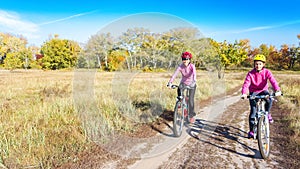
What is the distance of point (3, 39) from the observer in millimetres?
54062

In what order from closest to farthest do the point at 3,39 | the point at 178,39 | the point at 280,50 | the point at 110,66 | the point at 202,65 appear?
the point at 110,66, the point at 178,39, the point at 202,65, the point at 3,39, the point at 280,50

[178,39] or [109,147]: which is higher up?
[178,39]

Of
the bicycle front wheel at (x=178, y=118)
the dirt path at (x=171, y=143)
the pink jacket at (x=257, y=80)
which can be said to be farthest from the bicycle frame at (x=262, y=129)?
the bicycle front wheel at (x=178, y=118)

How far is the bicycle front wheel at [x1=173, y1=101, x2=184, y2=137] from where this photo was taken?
15.1 ft

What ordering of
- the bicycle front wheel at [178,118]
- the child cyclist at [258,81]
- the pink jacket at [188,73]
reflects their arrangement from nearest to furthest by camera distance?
the child cyclist at [258,81], the bicycle front wheel at [178,118], the pink jacket at [188,73]

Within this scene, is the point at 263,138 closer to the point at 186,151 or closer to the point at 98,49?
the point at 186,151

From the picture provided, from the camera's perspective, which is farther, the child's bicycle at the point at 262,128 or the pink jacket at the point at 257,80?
the pink jacket at the point at 257,80

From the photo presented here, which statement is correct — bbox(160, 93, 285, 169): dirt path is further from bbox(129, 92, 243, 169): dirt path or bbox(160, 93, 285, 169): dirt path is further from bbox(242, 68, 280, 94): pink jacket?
bbox(242, 68, 280, 94): pink jacket

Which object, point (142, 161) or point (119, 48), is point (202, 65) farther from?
point (142, 161)

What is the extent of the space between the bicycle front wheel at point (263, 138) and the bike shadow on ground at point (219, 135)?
0.51 ft

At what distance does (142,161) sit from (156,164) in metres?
0.26

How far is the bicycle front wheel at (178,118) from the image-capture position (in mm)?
4597

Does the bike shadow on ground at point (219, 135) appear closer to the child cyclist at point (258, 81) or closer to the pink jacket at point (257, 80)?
the child cyclist at point (258, 81)

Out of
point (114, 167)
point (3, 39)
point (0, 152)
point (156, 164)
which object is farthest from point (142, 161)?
point (3, 39)
